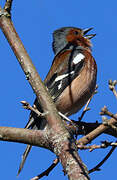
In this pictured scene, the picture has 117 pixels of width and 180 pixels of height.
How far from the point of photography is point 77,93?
5770mm

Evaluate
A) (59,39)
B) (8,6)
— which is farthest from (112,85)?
(59,39)

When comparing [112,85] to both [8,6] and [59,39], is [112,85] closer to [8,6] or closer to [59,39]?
[8,6]

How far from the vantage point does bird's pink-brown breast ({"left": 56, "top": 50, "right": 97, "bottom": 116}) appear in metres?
5.77

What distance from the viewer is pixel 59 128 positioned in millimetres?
3109

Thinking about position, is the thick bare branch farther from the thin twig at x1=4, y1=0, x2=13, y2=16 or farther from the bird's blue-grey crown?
the bird's blue-grey crown

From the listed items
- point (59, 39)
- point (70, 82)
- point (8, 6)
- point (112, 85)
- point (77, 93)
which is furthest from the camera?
point (59, 39)

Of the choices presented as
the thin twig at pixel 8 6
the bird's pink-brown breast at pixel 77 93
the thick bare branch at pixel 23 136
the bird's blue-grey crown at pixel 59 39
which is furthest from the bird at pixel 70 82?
the thin twig at pixel 8 6

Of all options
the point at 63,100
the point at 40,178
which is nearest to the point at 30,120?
the point at 63,100

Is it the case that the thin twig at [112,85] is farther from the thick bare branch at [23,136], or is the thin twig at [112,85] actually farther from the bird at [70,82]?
the bird at [70,82]

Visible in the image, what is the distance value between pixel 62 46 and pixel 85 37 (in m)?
0.59

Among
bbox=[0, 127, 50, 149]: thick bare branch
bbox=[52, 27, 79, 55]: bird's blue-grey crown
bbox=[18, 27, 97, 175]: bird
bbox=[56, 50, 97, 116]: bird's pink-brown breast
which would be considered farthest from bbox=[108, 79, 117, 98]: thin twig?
bbox=[52, 27, 79, 55]: bird's blue-grey crown

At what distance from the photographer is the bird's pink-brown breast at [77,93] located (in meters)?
5.77

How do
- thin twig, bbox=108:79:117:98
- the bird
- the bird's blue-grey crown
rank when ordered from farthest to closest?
the bird's blue-grey crown, the bird, thin twig, bbox=108:79:117:98

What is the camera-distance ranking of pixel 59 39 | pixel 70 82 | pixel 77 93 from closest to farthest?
1. pixel 77 93
2. pixel 70 82
3. pixel 59 39
